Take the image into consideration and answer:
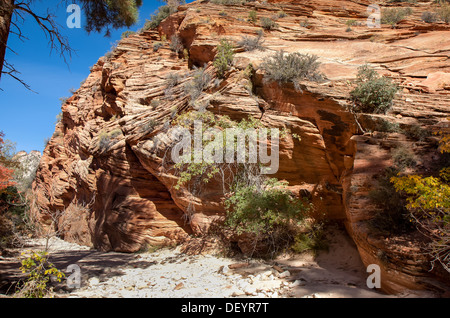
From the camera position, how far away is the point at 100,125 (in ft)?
44.2

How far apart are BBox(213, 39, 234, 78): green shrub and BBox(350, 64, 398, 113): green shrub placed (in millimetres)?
4201

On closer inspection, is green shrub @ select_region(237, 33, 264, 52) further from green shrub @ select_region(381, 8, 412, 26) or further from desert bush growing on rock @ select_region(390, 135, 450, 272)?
desert bush growing on rock @ select_region(390, 135, 450, 272)

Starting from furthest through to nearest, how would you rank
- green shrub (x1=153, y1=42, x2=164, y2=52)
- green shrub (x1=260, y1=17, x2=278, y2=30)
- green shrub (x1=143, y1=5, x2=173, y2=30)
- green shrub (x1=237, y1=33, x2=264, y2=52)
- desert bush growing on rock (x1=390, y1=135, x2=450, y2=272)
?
green shrub (x1=143, y1=5, x2=173, y2=30) < green shrub (x1=153, y1=42, x2=164, y2=52) < green shrub (x1=260, y1=17, x2=278, y2=30) < green shrub (x1=237, y1=33, x2=264, y2=52) < desert bush growing on rock (x1=390, y1=135, x2=450, y2=272)

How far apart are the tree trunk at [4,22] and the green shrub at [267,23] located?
9078 millimetres

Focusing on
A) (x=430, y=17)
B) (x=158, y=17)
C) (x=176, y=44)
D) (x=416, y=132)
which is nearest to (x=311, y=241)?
(x=416, y=132)

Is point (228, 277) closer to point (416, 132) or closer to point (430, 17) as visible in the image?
point (416, 132)

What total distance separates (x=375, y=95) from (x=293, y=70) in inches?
88.5

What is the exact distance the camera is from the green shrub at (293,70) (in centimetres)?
718

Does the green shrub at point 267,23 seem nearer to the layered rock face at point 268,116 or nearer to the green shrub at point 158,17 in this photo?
the layered rock face at point 268,116

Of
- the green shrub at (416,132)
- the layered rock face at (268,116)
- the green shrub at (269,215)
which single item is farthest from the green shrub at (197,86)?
the green shrub at (416,132)

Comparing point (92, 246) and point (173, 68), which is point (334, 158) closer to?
point (173, 68)

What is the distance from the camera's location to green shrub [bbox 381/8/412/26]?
1084 cm

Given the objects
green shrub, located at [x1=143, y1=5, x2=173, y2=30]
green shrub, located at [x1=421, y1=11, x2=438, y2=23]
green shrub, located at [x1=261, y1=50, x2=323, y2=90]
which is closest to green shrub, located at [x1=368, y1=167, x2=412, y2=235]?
green shrub, located at [x1=261, y1=50, x2=323, y2=90]

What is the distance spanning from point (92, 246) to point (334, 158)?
11.1 meters
